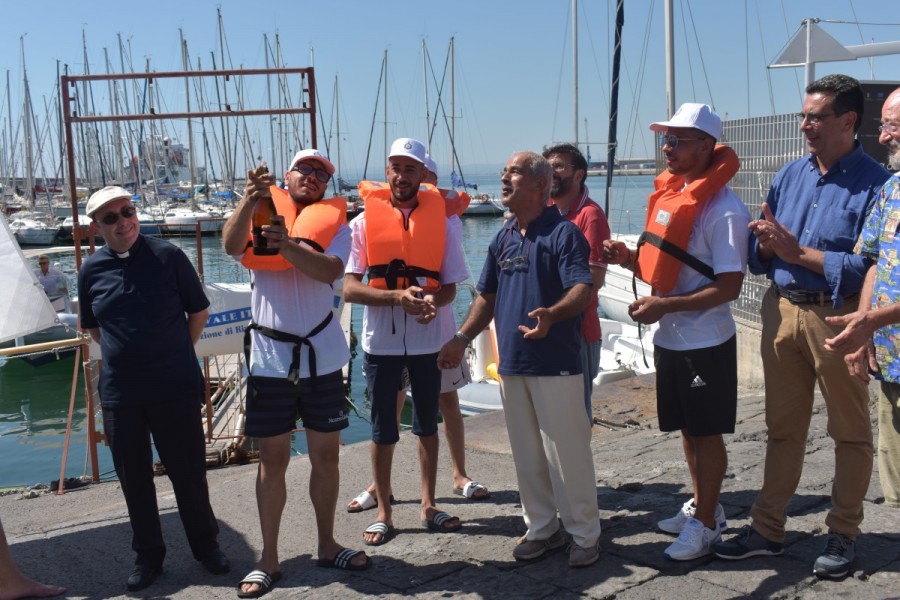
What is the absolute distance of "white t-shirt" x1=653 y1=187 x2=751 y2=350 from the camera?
3766 millimetres

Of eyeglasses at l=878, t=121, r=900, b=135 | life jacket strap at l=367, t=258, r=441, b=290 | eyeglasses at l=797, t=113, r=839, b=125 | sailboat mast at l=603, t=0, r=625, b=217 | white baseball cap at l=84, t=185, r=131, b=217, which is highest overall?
sailboat mast at l=603, t=0, r=625, b=217

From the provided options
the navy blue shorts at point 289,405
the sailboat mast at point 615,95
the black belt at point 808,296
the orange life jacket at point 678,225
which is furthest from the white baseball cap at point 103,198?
the sailboat mast at point 615,95

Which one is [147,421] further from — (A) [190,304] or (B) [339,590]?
(B) [339,590]

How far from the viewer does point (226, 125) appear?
44.8 meters

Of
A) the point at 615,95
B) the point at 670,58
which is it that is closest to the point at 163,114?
the point at 670,58

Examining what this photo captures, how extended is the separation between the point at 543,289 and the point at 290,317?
1.21m

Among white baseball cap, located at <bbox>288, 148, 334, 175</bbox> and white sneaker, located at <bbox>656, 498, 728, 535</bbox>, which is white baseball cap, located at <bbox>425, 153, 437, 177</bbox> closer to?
white baseball cap, located at <bbox>288, 148, 334, 175</bbox>

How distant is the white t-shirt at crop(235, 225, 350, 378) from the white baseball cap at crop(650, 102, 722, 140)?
1.67 meters

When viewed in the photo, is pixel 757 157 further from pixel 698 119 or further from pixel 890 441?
pixel 890 441

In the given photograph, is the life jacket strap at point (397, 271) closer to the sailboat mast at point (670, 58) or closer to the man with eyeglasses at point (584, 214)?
the man with eyeglasses at point (584, 214)

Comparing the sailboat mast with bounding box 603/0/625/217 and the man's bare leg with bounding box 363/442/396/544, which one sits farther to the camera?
the sailboat mast with bounding box 603/0/625/217

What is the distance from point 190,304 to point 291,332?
0.62m

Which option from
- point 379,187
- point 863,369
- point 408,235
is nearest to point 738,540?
point 863,369

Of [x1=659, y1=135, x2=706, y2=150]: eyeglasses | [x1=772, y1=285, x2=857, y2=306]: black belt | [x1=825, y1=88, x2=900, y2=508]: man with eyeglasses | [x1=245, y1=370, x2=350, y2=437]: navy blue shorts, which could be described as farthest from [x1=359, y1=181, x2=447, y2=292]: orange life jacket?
[x1=825, y1=88, x2=900, y2=508]: man with eyeglasses
